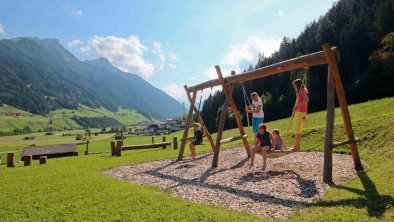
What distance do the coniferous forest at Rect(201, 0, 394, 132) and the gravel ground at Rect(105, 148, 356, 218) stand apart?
136 ft

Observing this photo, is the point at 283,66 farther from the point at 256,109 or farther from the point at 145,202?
the point at 145,202

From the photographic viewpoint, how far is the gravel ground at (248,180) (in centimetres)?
1004

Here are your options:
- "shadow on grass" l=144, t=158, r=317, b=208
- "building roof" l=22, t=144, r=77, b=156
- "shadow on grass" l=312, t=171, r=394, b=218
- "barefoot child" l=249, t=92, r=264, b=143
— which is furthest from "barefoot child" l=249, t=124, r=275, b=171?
"building roof" l=22, t=144, r=77, b=156

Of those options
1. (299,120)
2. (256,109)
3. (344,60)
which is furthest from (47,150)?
(344,60)

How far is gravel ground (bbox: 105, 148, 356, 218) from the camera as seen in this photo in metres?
10.0

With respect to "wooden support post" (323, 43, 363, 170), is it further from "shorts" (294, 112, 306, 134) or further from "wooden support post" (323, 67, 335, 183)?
"shorts" (294, 112, 306, 134)

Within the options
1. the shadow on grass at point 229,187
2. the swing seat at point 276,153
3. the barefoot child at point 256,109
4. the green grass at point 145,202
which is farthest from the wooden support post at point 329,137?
the barefoot child at point 256,109

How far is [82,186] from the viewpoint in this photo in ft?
44.7

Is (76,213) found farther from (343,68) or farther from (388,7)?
(343,68)

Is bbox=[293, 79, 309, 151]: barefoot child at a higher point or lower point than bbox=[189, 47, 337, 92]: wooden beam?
lower

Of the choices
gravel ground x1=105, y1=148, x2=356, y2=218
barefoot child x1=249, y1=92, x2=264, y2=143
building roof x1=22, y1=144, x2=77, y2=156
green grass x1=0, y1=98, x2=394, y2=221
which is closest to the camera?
green grass x1=0, y1=98, x2=394, y2=221

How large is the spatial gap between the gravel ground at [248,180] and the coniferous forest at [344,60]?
41467 mm

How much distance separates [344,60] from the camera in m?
87.9

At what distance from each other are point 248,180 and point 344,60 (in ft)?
276
